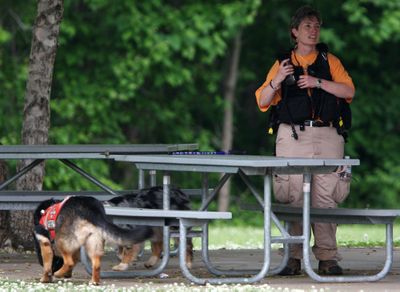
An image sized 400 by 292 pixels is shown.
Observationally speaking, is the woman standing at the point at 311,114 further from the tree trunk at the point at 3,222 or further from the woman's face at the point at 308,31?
the tree trunk at the point at 3,222

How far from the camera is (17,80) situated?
995 inches

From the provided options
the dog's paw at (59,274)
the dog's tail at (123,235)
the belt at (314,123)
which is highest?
the belt at (314,123)

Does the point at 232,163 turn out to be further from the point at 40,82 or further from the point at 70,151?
the point at 40,82

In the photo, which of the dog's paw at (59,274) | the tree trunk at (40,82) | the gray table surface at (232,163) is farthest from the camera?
the tree trunk at (40,82)

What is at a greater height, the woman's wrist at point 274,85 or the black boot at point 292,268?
the woman's wrist at point 274,85

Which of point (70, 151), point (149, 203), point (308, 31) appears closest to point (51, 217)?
point (149, 203)

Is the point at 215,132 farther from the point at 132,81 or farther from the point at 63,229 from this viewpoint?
the point at 63,229

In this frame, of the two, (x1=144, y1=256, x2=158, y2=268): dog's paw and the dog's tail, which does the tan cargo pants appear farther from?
the dog's tail

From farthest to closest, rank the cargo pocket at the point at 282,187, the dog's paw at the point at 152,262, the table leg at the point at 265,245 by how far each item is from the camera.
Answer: the dog's paw at the point at 152,262
the cargo pocket at the point at 282,187
the table leg at the point at 265,245

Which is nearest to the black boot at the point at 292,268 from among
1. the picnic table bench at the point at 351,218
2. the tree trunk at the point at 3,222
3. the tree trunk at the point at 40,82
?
the picnic table bench at the point at 351,218

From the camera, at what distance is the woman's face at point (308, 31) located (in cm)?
1043

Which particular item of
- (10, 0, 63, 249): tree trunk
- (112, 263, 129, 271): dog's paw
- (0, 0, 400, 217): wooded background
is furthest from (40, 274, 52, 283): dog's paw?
(0, 0, 400, 217): wooded background

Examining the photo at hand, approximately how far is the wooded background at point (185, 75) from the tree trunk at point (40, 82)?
7664 mm

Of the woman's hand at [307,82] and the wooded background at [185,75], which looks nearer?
the woman's hand at [307,82]
